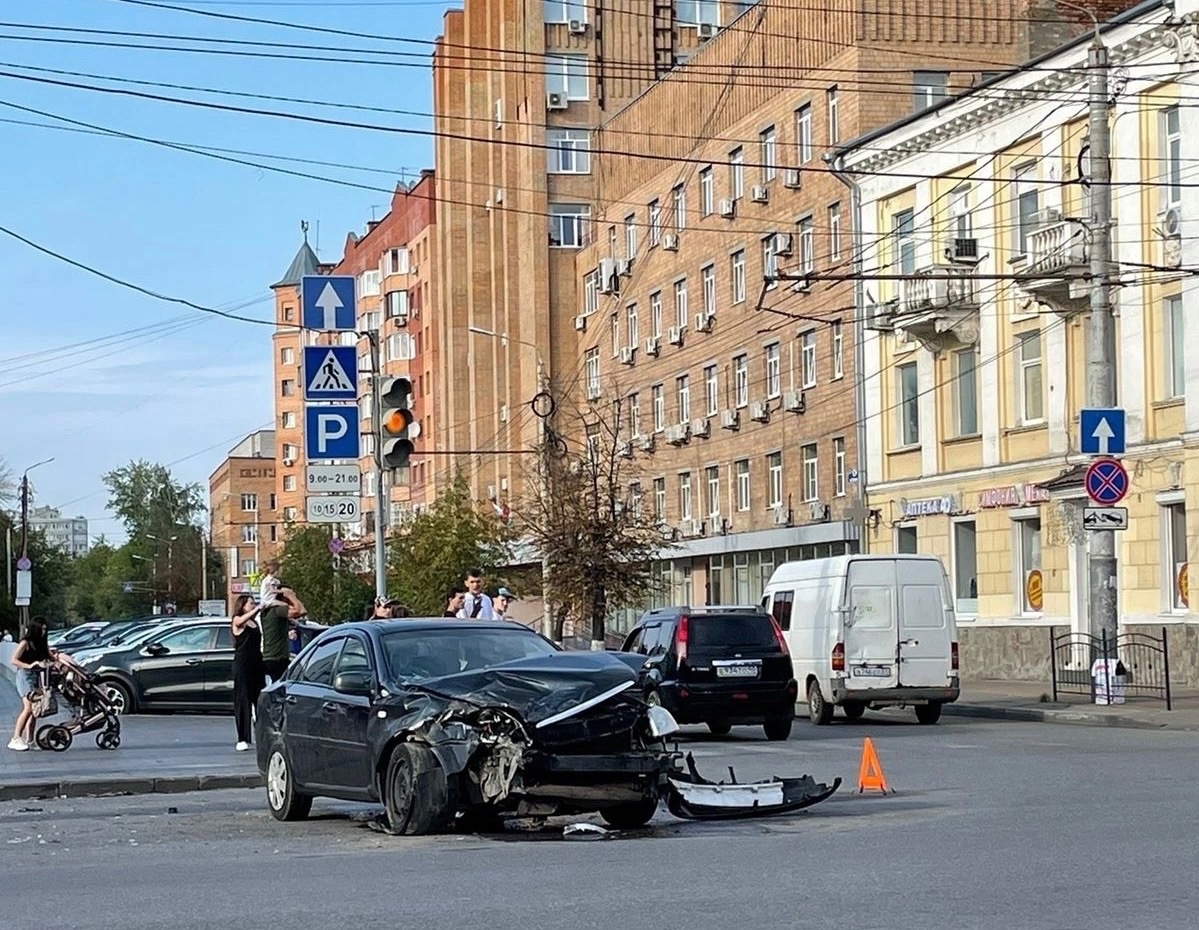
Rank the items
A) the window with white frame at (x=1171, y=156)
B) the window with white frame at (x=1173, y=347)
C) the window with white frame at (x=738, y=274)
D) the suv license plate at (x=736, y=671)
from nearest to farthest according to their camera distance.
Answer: the suv license plate at (x=736, y=671)
the window with white frame at (x=1171, y=156)
the window with white frame at (x=1173, y=347)
the window with white frame at (x=738, y=274)

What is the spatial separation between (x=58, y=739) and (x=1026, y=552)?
76.1 feet

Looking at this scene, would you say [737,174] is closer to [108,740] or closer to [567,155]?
[567,155]

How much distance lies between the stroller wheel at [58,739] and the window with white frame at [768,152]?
32801 mm

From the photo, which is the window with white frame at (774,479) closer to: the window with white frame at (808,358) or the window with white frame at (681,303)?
the window with white frame at (808,358)

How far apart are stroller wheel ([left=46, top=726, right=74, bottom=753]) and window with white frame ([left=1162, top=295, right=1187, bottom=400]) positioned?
796 inches

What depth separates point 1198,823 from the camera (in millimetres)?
13281

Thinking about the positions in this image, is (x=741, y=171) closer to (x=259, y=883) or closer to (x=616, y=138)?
(x=616, y=138)

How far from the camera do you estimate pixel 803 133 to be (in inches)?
2066

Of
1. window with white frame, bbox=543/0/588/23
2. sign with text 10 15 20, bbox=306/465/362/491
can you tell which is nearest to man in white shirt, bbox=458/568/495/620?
sign with text 10 15 20, bbox=306/465/362/491

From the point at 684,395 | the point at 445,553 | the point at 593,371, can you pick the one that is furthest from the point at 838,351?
the point at 593,371

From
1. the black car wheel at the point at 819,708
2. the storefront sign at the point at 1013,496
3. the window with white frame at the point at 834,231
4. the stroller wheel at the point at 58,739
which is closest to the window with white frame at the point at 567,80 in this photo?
the window with white frame at the point at 834,231

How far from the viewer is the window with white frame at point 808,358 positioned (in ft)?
169

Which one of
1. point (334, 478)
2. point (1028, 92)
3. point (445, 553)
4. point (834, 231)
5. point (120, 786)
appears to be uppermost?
point (1028, 92)

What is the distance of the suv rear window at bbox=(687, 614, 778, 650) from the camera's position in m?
26.0
